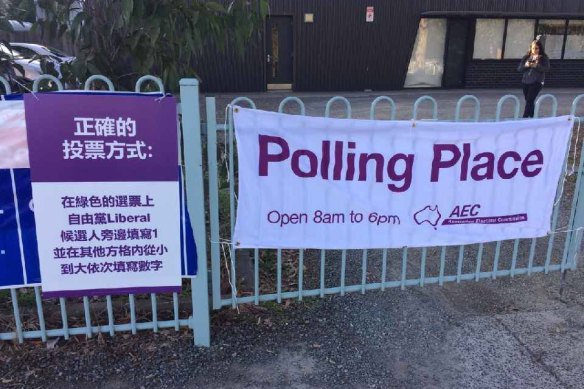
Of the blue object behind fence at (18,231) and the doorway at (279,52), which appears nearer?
the blue object behind fence at (18,231)

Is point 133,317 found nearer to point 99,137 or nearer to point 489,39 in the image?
point 99,137

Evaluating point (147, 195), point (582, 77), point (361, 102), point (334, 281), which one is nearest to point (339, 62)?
point (361, 102)

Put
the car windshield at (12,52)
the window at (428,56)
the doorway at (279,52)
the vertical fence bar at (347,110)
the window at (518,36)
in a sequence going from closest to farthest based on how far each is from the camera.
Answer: the vertical fence bar at (347,110)
the car windshield at (12,52)
the doorway at (279,52)
the window at (428,56)
the window at (518,36)

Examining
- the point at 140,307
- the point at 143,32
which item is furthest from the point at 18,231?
the point at 143,32

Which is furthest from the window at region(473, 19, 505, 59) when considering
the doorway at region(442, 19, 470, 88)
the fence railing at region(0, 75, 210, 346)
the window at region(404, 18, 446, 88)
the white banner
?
the fence railing at region(0, 75, 210, 346)

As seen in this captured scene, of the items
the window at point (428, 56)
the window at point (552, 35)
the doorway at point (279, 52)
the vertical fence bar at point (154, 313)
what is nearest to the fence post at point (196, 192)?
the vertical fence bar at point (154, 313)

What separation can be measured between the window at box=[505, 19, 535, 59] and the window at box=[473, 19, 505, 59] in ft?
0.86

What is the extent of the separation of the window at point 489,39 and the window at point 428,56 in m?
1.15

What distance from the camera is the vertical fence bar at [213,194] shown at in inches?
115

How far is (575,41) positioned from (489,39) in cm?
323

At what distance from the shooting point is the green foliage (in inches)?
118

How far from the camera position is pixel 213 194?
10.1 feet

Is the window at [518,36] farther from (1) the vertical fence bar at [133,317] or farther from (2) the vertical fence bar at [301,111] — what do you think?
(1) the vertical fence bar at [133,317]

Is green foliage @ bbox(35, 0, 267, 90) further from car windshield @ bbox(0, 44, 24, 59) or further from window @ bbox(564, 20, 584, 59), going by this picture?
window @ bbox(564, 20, 584, 59)
